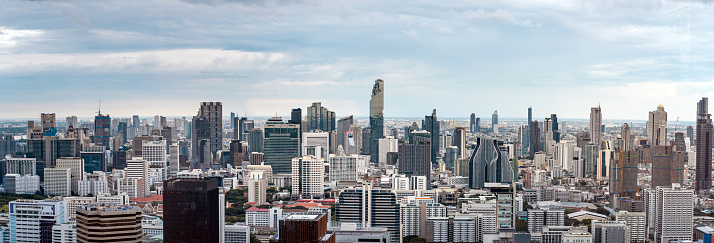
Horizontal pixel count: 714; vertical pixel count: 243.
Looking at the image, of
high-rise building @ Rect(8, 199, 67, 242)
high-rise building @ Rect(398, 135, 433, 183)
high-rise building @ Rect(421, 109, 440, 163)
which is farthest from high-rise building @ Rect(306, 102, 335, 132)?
high-rise building @ Rect(8, 199, 67, 242)

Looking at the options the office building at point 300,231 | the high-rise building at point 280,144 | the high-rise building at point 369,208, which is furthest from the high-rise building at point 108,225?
the high-rise building at point 280,144

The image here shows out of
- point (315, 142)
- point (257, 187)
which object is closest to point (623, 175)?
point (257, 187)

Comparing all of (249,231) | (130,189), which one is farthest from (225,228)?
(130,189)

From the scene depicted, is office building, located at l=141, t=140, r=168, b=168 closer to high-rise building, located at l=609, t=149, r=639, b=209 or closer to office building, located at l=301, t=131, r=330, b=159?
office building, located at l=301, t=131, r=330, b=159

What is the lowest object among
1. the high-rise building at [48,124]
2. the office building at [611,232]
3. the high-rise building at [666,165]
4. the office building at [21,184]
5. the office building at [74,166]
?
the office building at [611,232]

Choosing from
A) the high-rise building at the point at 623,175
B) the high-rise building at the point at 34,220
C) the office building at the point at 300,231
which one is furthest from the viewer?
the high-rise building at the point at 623,175

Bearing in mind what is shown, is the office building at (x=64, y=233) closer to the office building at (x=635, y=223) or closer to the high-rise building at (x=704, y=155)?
the office building at (x=635, y=223)

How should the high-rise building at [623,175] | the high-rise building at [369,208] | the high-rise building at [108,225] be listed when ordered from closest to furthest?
the high-rise building at [108,225] < the high-rise building at [369,208] < the high-rise building at [623,175]
